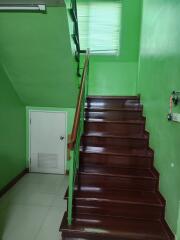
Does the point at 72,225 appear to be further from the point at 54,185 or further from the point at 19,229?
the point at 54,185

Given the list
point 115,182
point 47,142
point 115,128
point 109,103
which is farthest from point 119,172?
point 47,142

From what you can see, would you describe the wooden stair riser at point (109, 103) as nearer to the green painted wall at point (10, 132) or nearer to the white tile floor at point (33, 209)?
the green painted wall at point (10, 132)

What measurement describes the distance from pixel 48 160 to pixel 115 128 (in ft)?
6.44

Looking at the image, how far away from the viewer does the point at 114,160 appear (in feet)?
8.55

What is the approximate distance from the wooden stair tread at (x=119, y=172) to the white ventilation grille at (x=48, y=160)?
1.81 meters

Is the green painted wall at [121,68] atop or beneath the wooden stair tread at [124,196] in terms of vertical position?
atop

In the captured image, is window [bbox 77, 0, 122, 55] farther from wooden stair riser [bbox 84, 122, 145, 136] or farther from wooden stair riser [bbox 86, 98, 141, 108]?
wooden stair riser [bbox 84, 122, 145, 136]

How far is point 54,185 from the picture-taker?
3.63 meters

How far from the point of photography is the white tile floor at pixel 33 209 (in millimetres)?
2273

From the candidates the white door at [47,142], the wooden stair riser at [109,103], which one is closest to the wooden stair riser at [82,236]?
the wooden stair riser at [109,103]

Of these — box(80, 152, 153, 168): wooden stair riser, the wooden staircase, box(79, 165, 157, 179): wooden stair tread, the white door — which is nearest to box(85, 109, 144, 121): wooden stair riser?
the wooden staircase

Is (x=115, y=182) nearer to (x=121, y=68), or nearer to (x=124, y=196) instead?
(x=124, y=196)

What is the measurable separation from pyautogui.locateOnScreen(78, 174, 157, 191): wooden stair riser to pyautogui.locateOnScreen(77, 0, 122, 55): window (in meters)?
3.00

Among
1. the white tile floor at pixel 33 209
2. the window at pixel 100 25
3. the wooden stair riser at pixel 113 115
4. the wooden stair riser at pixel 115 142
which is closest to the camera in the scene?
the white tile floor at pixel 33 209
